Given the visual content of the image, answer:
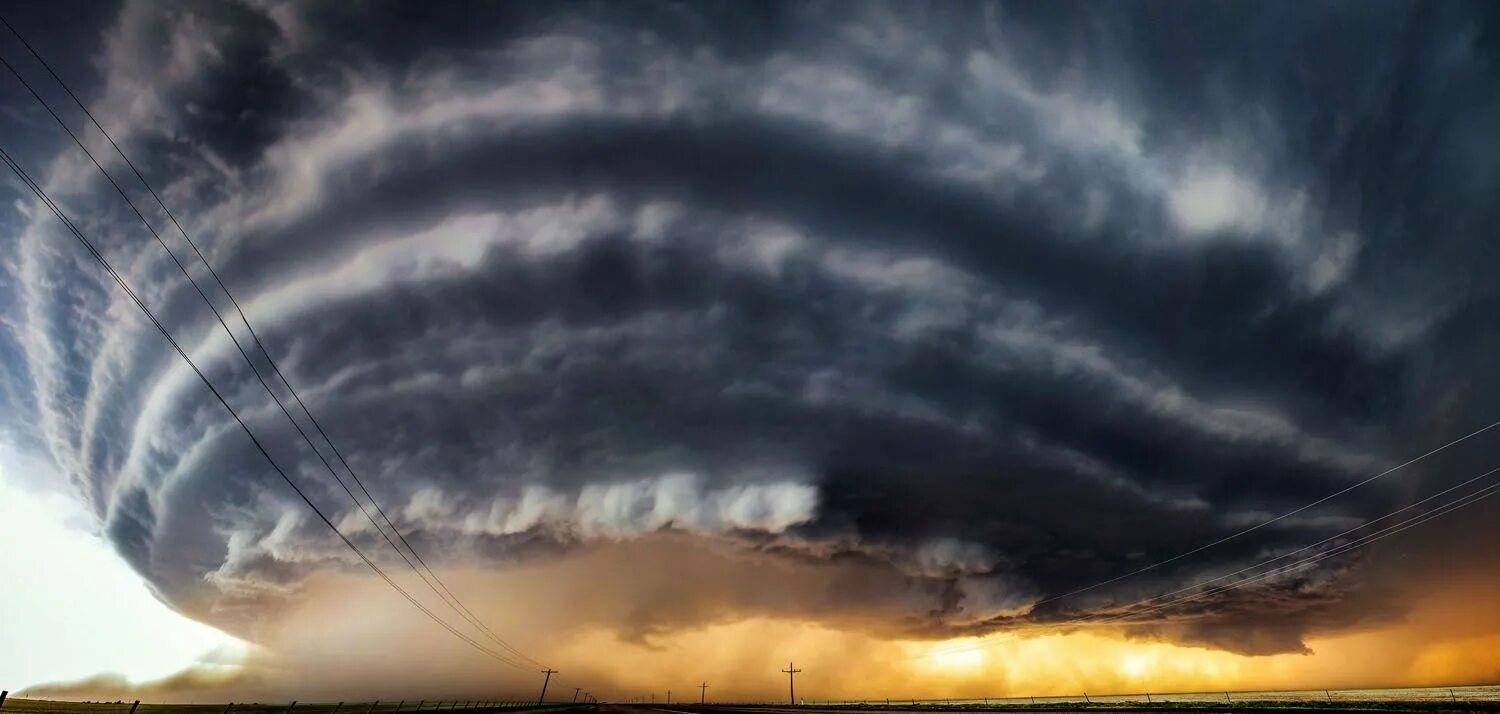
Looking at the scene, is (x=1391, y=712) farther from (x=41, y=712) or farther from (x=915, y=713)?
(x=41, y=712)

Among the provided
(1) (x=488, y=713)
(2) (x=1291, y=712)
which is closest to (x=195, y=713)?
(1) (x=488, y=713)

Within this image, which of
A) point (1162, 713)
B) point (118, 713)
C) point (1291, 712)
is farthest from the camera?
point (118, 713)

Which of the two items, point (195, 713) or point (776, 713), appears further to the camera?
point (776, 713)

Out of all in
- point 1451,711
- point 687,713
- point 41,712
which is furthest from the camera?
point 687,713

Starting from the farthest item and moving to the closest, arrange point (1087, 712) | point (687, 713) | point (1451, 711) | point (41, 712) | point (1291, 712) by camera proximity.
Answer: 1. point (687, 713)
2. point (1087, 712)
3. point (41, 712)
4. point (1291, 712)
5. point (1451, 711)

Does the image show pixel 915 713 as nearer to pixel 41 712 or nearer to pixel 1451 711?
pixel 1451 711

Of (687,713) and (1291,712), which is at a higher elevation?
(1291,712)

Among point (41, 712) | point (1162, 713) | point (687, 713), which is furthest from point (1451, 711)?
point (41, 712)

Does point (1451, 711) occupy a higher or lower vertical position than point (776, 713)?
higher

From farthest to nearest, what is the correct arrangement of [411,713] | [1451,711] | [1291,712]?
[411,713]
[1291,712]
[1451,711]
